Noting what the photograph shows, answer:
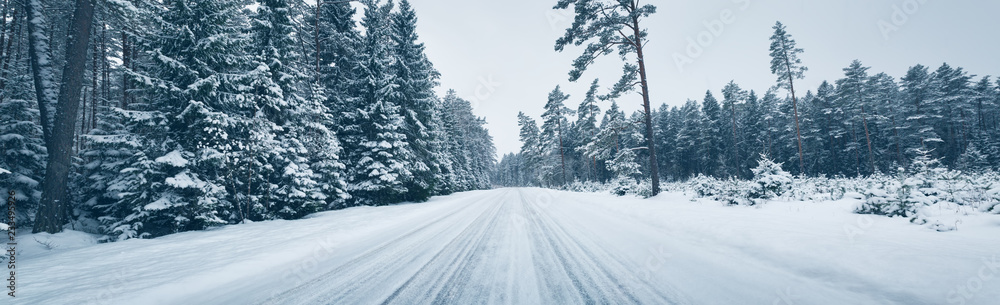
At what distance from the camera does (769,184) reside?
28.3ft

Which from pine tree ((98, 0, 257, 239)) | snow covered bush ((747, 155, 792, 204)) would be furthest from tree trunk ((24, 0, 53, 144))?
snow covered bush ((747, 155, 792, 204))

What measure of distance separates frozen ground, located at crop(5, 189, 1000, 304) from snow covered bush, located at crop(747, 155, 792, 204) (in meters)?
2.41

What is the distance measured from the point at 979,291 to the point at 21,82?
2464cm

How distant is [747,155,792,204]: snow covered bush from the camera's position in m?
8.63

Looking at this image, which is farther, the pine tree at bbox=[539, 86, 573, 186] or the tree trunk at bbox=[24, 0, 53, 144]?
the pine tree at bbox=[539, 86, 573, 186]

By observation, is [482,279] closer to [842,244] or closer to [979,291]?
[979,291]

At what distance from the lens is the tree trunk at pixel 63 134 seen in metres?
8.34

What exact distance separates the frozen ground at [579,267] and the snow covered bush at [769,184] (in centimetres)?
241

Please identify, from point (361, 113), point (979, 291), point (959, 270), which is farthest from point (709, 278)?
point (361, 113)

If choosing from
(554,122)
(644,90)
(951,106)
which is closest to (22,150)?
(644,90)

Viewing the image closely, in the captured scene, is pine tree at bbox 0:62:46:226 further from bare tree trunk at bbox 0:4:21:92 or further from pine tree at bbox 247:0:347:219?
pine tree at bbox 247:0:347:219

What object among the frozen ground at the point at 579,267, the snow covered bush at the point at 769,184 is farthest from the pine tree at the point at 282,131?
the snow covered bush at the point at 769,184

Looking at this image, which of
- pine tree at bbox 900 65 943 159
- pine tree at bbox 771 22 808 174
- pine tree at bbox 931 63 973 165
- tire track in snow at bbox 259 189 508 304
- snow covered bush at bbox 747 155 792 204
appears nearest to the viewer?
tire track in snow at bbox 259 189 508 304

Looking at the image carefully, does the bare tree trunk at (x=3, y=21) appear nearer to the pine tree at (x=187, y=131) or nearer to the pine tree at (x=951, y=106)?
the pine tree at (x=187, y=131)
